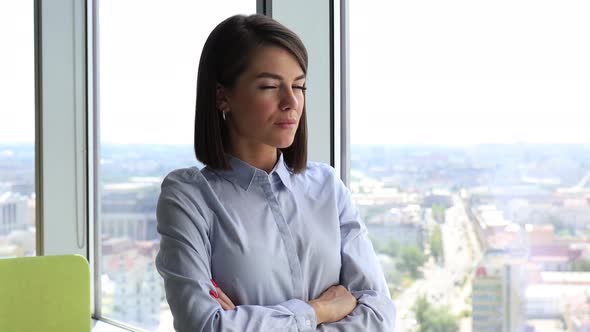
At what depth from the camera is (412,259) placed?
2.33 meters

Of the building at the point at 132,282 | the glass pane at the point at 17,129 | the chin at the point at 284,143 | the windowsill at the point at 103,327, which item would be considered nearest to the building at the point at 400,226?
the chin at the point at 284,143

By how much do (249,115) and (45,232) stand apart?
124 inches

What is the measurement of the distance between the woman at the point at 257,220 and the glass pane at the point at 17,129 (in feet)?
10.0

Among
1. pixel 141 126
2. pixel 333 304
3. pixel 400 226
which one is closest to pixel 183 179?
pixel 333 304

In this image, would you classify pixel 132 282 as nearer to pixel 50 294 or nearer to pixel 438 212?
pixel 50 294

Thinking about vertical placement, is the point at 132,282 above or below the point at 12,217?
below

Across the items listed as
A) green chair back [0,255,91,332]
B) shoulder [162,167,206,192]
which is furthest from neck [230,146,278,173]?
green chair back [0,255,91,332]

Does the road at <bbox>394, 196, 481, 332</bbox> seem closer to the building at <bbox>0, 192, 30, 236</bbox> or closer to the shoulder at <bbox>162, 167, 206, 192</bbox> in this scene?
the shoulder at <bbox>162, 167, 206, 192</bbox>

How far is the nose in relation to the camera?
1644 mm

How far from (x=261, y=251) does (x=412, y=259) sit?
2.75 feet

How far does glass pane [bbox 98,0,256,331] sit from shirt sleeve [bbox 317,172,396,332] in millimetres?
1397

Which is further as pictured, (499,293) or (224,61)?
(499,293)

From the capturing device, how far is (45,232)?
173 inches

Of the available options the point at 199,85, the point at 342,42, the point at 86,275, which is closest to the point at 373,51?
the point at 342,42
